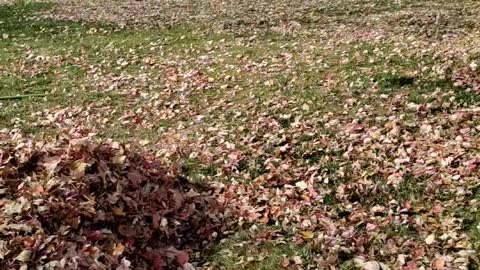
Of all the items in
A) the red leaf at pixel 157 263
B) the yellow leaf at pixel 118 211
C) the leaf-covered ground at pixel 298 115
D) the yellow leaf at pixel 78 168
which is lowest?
the leaf-covered ground at pixel 298 115

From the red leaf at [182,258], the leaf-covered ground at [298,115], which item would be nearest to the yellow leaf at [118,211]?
the red leaf at [182,258]

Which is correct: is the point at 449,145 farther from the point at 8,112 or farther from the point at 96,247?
the point at 8,112

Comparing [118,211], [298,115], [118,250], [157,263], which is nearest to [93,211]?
[118,211]

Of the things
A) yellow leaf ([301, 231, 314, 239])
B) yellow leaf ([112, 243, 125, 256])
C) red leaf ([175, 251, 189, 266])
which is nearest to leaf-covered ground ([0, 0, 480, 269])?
yellow leaf ([301, 231, 314, 239])

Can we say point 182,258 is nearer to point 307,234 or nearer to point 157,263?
point 157,263

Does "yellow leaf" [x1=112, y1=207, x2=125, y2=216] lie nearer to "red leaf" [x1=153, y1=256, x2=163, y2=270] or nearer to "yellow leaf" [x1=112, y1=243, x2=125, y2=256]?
"yellow leaf" [x1=112, y1=243, x2=125, y2=256]

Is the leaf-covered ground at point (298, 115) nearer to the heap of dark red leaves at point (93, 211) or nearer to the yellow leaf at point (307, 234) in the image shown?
the yellow leaf at point (307, 234)

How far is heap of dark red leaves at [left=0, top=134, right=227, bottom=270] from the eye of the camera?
5.72m

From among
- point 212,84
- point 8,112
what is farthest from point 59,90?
point 212,84

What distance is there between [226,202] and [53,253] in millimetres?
2353

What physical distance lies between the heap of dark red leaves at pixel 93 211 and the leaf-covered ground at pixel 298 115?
1.41ft

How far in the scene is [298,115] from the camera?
966cm

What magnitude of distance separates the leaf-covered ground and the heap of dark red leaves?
430 millimetres

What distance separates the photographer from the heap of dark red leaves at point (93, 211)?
572 cm
